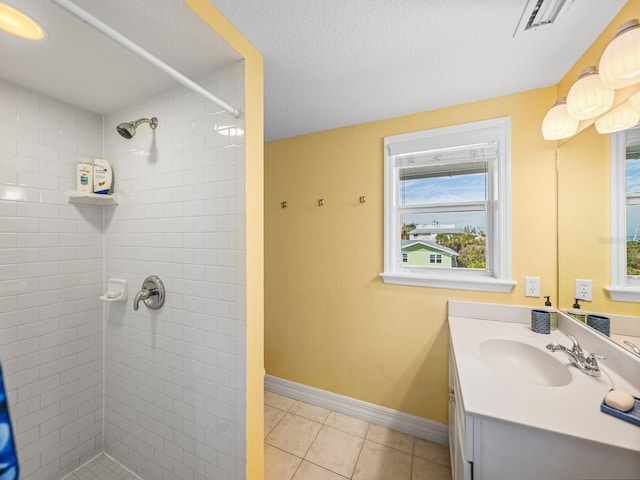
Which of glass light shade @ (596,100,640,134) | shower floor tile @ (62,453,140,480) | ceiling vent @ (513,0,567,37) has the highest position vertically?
ceiling vent @ (513,0,567,37)

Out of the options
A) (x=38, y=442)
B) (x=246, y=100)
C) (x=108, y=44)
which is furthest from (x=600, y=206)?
(x=38, y=442)

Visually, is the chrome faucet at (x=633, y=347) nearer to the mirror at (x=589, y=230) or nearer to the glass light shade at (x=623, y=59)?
the mirror at (x=589, y=230)

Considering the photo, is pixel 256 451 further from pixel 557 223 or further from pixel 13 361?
pixel 557 223

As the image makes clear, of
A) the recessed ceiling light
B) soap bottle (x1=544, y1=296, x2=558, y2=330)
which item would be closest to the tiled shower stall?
the recessed ceiling light

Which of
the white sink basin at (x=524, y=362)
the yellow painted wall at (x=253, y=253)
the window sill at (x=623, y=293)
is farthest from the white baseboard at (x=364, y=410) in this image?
the window sill at (x=623, y=293)

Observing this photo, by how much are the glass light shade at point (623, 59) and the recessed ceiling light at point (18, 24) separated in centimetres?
215

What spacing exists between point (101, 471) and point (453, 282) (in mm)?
2486

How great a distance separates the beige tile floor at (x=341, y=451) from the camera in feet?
4.91

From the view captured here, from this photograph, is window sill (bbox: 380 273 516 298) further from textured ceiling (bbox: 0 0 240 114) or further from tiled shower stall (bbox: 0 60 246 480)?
textured ceiling (bbox: 0 0 240 114)

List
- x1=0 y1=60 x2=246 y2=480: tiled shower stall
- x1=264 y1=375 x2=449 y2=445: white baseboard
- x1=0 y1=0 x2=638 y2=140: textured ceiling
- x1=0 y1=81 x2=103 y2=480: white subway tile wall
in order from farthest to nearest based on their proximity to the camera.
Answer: x1=264 y1=375 x2=449 y2=445: white baseboard → x1=0 y1=81 x2=103 y2=480: white subway tile wall → x1=0 y1=60 x2=246 y2=480: tiled shower stall → x1=0 y1=0 x2=638 y2=140: textured ceiling

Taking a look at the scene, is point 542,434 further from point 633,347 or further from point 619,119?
point 619,119

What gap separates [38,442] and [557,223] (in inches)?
126

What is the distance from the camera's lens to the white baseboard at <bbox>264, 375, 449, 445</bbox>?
1728 mm

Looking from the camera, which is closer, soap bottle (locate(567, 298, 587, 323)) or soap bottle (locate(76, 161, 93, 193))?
soap bottle (locate(567, 298, 587, 323))
